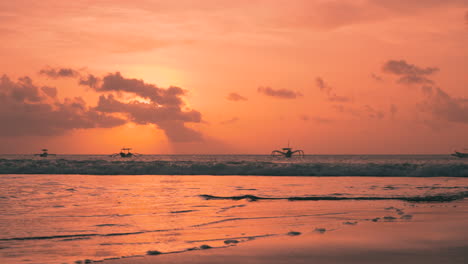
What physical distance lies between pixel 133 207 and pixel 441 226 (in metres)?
9.81

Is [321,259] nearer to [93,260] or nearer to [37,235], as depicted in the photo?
[93,260]

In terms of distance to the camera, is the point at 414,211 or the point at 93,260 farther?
the point at 414,211

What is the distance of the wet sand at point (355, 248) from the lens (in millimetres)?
8875

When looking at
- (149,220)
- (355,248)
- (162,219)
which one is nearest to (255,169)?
(162,219)

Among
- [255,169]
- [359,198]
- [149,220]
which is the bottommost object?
[149,220]

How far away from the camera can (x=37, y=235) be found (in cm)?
1123

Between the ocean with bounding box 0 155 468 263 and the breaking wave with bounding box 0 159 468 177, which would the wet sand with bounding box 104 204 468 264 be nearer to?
the ocean with bounding box 0 155 468 263

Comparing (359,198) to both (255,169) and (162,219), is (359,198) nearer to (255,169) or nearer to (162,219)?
(162,219)

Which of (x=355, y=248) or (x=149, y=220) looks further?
(x=149, y=220)

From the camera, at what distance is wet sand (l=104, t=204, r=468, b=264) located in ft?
29.1

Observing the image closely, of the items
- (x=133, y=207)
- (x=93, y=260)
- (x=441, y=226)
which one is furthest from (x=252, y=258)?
(x=133, y=207)

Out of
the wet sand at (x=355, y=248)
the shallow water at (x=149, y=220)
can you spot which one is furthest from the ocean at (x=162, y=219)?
the wet sand at (x=355, y=248)

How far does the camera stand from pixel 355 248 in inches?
391

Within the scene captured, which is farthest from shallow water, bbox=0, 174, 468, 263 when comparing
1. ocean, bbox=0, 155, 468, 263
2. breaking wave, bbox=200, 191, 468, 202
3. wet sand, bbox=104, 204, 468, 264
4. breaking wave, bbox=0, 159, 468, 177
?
breaking wave, bbox=0, 159, 468, 177
